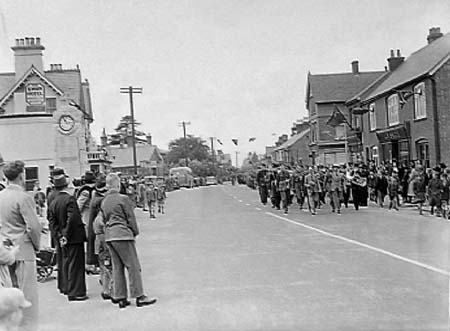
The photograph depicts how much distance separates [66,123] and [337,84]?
7.81ft

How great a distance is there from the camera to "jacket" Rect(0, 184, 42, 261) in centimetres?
455

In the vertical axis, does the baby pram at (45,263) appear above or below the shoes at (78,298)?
above

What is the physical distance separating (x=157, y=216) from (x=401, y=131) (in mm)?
5111

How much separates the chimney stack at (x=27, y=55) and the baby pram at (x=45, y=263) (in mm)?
3158

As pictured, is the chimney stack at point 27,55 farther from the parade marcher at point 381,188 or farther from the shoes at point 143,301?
the parade marcher at point 381,188

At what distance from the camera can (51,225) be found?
6.47 metres

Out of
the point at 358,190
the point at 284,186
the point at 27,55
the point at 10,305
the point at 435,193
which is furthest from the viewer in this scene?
the point at 358,190

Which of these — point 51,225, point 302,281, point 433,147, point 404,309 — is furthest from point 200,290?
point 433,147

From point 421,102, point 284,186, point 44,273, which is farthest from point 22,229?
point 284,186

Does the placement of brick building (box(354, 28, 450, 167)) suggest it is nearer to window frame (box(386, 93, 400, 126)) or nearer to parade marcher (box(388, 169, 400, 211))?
window frame (box(386, 93, 400, 126))

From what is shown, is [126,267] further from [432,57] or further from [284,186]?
[284,186]

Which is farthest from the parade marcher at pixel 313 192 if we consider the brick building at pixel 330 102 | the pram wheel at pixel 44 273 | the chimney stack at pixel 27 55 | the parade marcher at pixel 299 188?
the chimney stack at pixel 27 55

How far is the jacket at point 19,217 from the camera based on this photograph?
4.55 m

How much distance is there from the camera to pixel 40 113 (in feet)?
13.5
